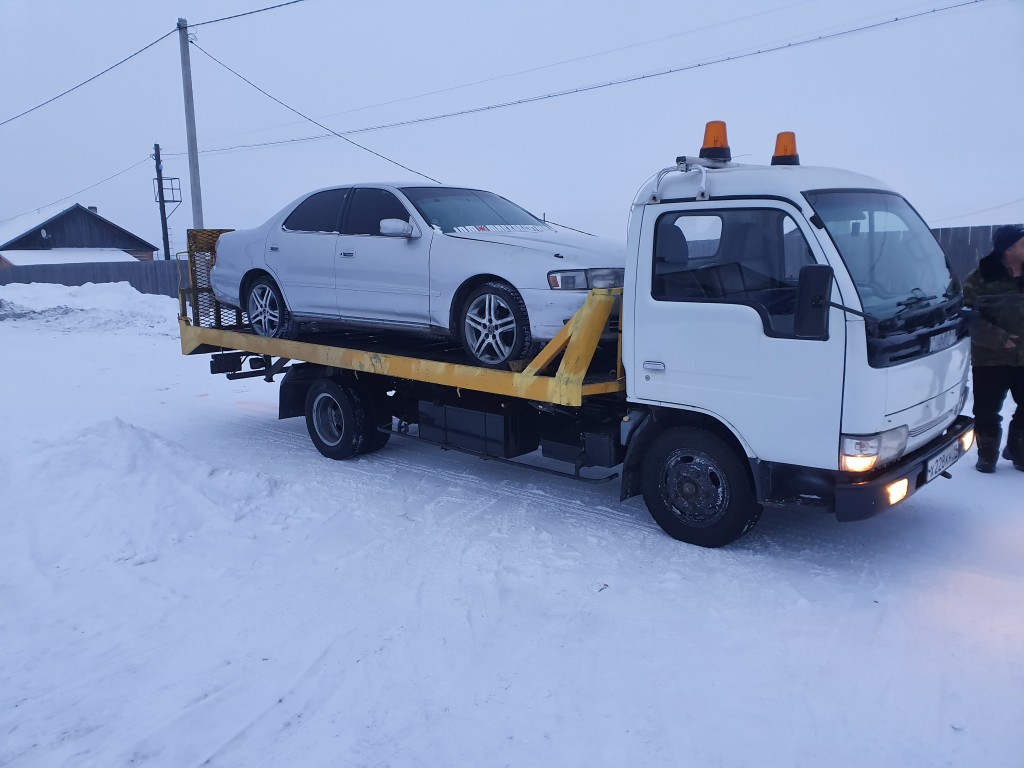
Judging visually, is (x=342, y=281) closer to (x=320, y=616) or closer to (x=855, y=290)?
(x=320, y=616)

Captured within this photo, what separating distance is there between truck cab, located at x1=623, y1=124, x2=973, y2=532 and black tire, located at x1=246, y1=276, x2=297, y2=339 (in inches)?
→ 157

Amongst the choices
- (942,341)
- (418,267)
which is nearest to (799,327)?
(942,341)

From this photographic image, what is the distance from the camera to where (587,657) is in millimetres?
3998

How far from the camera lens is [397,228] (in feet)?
20.7

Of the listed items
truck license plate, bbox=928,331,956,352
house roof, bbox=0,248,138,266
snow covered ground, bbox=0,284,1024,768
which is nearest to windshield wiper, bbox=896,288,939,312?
truck license plate, bbox=928,331,956,352

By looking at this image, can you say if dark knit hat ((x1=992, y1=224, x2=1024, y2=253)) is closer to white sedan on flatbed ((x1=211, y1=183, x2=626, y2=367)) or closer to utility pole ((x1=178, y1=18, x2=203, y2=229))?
white sedan on flatbed ((x1=211, y1=183, x2=626, y2=367))

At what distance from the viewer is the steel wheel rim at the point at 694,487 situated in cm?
510

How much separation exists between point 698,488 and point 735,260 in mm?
1478

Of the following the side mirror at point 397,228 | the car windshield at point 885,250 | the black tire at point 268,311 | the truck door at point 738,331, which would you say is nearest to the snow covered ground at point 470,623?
the truck door at point 738,331

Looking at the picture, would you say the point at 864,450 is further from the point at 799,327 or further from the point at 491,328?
the point at 491,328

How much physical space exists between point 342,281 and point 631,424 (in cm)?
311

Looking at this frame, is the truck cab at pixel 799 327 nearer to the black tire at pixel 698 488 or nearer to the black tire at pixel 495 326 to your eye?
the black tire at pixel 698 488

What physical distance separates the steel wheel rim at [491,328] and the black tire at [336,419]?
1.81 m

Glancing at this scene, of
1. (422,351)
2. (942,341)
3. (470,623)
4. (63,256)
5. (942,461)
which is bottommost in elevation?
A: (470,623)
